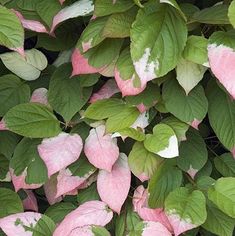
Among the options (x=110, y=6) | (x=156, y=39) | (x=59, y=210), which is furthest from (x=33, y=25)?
(x=59, y=210)

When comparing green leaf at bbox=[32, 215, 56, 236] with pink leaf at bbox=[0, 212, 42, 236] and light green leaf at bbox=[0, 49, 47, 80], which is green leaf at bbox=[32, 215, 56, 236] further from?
light green leaf at bbox=[0, 49, 47, 80]

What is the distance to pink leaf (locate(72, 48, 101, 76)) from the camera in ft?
3.86

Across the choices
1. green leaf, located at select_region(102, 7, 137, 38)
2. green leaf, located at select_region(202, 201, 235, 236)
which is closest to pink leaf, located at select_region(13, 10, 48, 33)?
green leaf, located at select_region(102, 7, 137, 38)

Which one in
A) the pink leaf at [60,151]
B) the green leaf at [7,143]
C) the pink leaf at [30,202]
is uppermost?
the pink leaf at [60,151]

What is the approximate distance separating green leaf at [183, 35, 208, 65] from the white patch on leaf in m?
0.18

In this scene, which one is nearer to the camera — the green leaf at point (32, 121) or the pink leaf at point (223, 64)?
the pink leaf at point (223, 64)

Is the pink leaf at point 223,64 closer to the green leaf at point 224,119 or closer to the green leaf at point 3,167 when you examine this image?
the green leaf at point 224,119

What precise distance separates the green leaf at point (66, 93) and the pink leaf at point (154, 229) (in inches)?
12.6

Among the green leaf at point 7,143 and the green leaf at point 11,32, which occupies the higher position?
the green leaf at point 11,32

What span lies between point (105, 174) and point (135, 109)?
178 millimetres

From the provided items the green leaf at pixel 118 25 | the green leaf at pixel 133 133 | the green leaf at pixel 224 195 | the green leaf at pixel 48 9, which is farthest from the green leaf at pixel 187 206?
the green leaf at pixel 48 9

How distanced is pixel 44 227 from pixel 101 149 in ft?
0.80

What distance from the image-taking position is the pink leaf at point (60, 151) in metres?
1.18

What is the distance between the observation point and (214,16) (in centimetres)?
112
